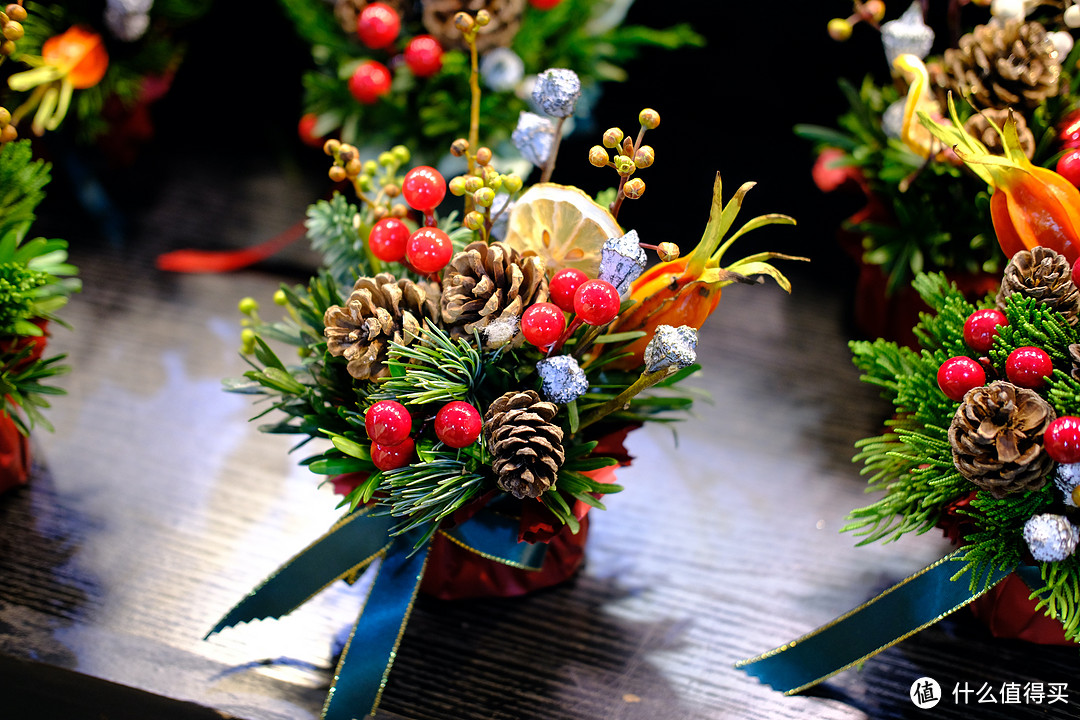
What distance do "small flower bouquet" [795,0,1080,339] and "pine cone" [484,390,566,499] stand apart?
1.22 feet

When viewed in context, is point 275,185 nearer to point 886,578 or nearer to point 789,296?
point 789,296

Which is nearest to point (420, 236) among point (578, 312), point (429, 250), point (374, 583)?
point (429, 250)

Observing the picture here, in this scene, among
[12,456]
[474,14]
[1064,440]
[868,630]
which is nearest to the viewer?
[1064,440]

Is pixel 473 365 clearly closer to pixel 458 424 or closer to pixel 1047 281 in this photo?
pixel 458 424

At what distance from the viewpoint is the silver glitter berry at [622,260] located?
527mm

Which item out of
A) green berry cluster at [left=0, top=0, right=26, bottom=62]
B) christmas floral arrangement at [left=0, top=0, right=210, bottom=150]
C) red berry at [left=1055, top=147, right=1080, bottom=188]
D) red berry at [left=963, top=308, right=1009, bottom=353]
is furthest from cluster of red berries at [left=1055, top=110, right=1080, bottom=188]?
christmas floral arrangement at [left=0, top=0, right=210, bottom=150]

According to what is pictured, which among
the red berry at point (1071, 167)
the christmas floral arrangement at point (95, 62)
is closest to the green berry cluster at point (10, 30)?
the christmas floral arrangement at point (95, 62)

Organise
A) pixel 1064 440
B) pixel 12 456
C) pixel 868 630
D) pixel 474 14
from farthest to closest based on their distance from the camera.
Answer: pixel 474 14 → pixel 12 456 → pixel 868 630 → pixel 1064 440

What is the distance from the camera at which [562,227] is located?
0.58m

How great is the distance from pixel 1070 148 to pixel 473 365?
452mm

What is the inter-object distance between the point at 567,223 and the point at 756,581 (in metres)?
0.33

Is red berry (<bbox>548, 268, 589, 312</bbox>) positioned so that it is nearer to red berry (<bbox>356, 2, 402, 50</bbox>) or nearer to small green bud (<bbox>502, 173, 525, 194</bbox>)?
small green bud (<bbox>502, 173, 525, 194</bbox>)

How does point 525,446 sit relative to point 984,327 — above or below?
below

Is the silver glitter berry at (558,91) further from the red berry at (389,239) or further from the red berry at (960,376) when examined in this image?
the red berry at (960,376)
